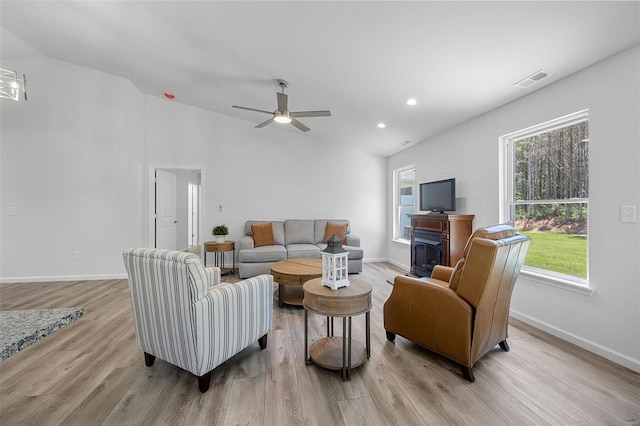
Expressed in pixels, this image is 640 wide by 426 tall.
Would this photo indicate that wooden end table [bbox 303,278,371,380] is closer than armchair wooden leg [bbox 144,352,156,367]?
Yes

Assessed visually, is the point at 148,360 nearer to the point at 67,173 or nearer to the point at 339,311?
the point at 339,311

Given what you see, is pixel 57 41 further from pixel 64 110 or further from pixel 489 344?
pixel 489 344

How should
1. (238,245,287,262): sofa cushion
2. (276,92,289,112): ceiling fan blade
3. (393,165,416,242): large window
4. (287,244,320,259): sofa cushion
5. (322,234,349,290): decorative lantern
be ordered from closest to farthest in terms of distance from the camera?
(322,234,349,290): decorative lantern, (276,92,289,112): ceiling fan blade, (238,245,287,262): sofa cushion, (287,244,320,259): sofa cushion, (393,165,416,242): large window

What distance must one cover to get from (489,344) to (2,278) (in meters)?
6.62

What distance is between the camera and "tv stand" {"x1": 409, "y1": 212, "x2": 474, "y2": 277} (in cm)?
347

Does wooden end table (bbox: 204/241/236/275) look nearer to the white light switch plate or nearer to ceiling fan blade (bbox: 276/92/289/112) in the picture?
ceiling fan blade (bbox: 276/92/289/112)

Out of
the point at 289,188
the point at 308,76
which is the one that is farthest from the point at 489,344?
the point at 289,188

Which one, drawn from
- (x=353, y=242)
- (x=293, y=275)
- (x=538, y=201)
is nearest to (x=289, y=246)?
(x=353, y=242)

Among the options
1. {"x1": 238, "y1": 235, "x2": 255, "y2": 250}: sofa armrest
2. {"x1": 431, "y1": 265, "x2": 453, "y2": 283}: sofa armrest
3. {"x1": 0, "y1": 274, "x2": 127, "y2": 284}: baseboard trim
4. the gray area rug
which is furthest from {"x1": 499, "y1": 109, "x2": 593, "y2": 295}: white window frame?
{"x1": 0, "y1": 274, "x2": 127, "y2": 284}: baseboard trim

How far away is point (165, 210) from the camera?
5.31 m

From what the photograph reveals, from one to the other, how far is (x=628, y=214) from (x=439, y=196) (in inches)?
80.3

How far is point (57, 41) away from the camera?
3521 millimetres

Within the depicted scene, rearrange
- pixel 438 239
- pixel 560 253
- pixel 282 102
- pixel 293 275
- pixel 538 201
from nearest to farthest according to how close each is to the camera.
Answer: pixel 560 253 → pixel 538 201 → pixel 293 275 → pixel 282 102 → pixel 438 239

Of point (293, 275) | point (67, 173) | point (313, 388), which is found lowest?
point (313, 388)
